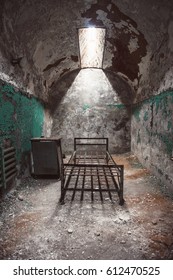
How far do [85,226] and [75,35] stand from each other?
4.63 metres

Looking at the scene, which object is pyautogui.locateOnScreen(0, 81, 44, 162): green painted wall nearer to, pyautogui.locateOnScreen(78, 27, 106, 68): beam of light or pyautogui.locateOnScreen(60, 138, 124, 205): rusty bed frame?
pyautogui.locateOnScreen(60, 138, 124, 205): rusty bed frame

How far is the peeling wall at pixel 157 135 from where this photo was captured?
13.8ft

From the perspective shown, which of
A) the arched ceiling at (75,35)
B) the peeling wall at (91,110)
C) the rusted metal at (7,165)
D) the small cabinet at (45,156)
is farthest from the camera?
the peeling wall at (91,110)

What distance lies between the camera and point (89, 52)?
7422 millimetres

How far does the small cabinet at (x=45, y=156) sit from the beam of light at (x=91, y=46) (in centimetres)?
313

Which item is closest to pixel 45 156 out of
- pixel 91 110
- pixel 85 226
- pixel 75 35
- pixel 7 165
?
pixel 7 165

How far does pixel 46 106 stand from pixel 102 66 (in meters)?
2.57

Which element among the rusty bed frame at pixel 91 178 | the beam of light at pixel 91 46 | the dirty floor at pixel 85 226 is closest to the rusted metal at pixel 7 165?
the dirty floor at pixel 85 226

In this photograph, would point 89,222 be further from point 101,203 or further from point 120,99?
point 120,99

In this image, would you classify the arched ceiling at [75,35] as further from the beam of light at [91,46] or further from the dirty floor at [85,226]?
the dirty floor at [85,226]

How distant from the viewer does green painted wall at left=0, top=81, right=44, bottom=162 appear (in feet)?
12.0

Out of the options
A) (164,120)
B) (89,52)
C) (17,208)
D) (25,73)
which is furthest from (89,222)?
(89,52)

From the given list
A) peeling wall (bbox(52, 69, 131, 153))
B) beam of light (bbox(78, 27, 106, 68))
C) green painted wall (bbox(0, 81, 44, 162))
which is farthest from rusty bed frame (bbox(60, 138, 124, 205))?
beam of light (bbox(78, 27, 106, 68))

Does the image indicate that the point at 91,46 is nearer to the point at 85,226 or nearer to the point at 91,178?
the point at 91,178
